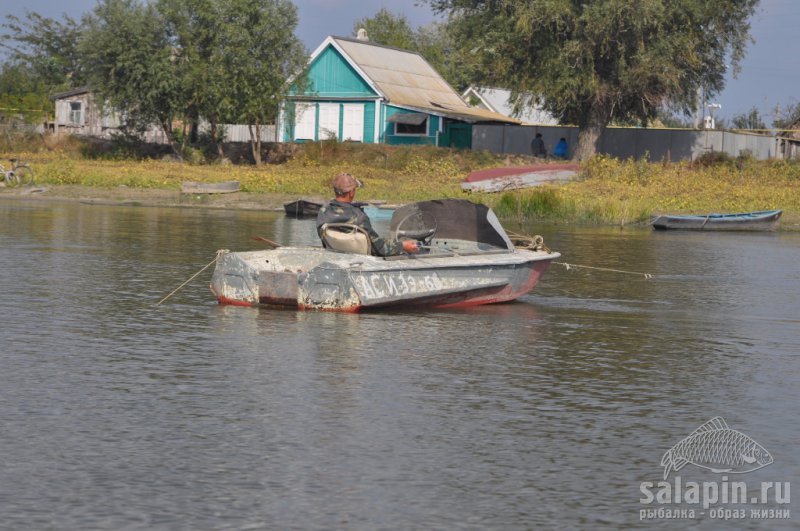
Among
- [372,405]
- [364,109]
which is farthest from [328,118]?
[372,405]

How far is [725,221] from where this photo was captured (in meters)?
34.2

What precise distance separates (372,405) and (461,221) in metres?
7.13

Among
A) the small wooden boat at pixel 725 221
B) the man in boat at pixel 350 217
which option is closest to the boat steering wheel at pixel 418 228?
the man in boat at pixel 350 217

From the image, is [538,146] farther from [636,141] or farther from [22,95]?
[22,95]

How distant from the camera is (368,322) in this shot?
13.8 m

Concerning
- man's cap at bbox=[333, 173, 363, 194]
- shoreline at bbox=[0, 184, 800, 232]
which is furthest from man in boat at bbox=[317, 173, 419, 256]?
shoreline at bbox=[0, 184, 800, 232]

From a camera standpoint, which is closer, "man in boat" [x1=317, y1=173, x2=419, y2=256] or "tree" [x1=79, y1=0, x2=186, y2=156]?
"man in boat" [x1=317, y1=173, x2=419, y2=256]

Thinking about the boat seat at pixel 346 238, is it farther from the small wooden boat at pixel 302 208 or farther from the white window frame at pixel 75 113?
the white window frame at pixel 75 113

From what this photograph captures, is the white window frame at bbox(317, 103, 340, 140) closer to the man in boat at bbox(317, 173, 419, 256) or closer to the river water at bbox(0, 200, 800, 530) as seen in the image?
the river water at bbox(0, 200, 800, 530)

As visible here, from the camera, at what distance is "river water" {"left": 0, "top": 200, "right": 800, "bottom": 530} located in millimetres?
6938

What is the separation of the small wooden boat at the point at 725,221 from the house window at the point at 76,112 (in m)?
44.0
